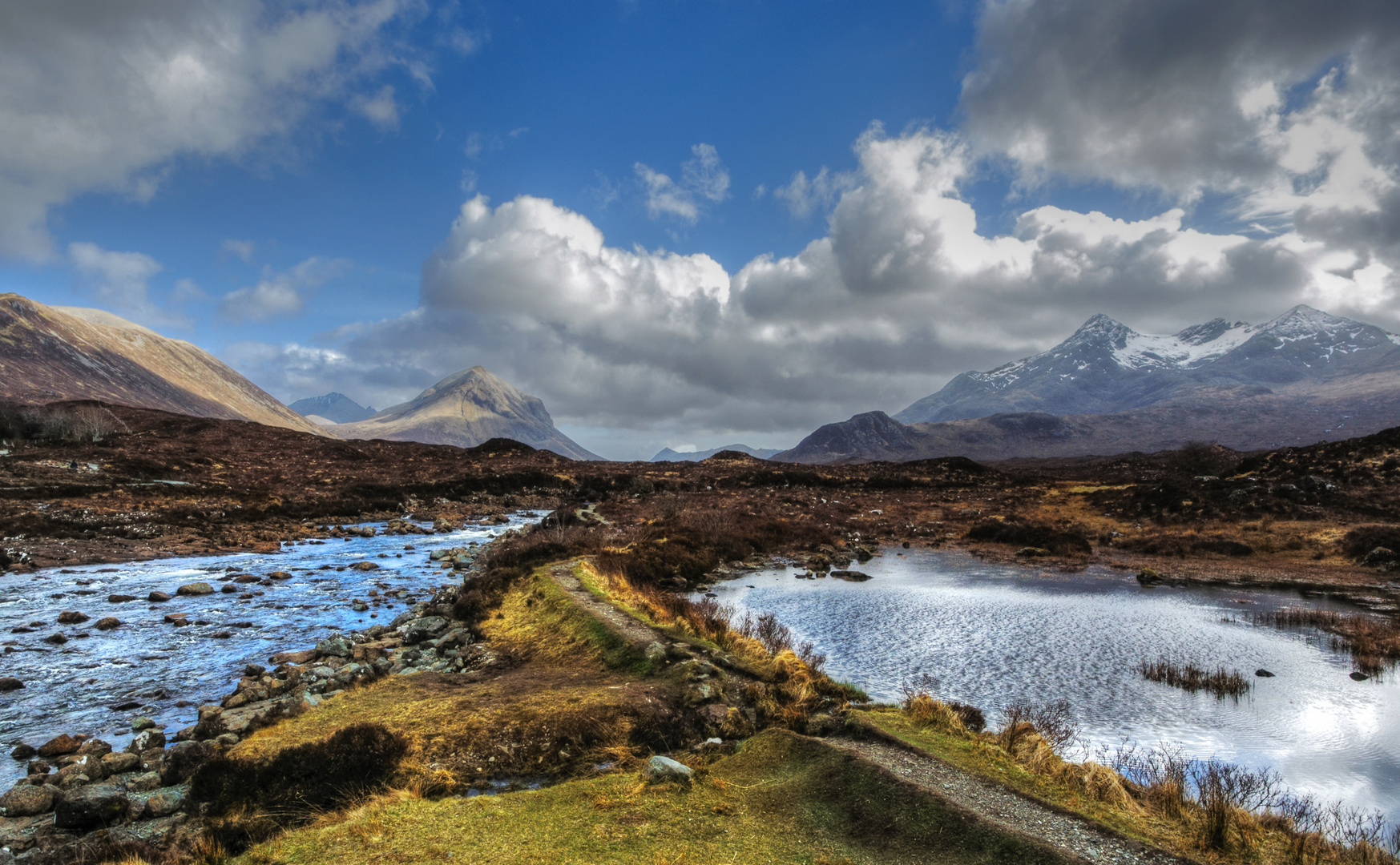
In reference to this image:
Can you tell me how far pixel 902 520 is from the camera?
53031 millimetres

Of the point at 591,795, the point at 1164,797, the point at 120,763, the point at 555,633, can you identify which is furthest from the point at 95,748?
the point at 1164,797

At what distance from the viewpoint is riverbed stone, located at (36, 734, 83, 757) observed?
1143 centimetres

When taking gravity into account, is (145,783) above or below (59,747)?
above

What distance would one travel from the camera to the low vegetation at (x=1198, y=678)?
51.5ft

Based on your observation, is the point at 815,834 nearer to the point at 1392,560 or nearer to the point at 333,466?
the point at 1392,560

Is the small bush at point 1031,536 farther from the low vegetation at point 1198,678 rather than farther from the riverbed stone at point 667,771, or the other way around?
the riverbed stone at point 667,771

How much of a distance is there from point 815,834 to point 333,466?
83172mm

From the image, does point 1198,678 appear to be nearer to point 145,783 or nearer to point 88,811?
point 145,783

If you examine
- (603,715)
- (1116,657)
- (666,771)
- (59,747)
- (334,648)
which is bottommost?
(1116,657)

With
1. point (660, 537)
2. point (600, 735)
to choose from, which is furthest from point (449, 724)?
point (660, 537)

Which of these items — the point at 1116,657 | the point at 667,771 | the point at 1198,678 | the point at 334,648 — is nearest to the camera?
the point at 667,771

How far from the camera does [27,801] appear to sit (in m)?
9.17

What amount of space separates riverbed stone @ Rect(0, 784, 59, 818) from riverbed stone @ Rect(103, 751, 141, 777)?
974 mm

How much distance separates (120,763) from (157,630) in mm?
11093
